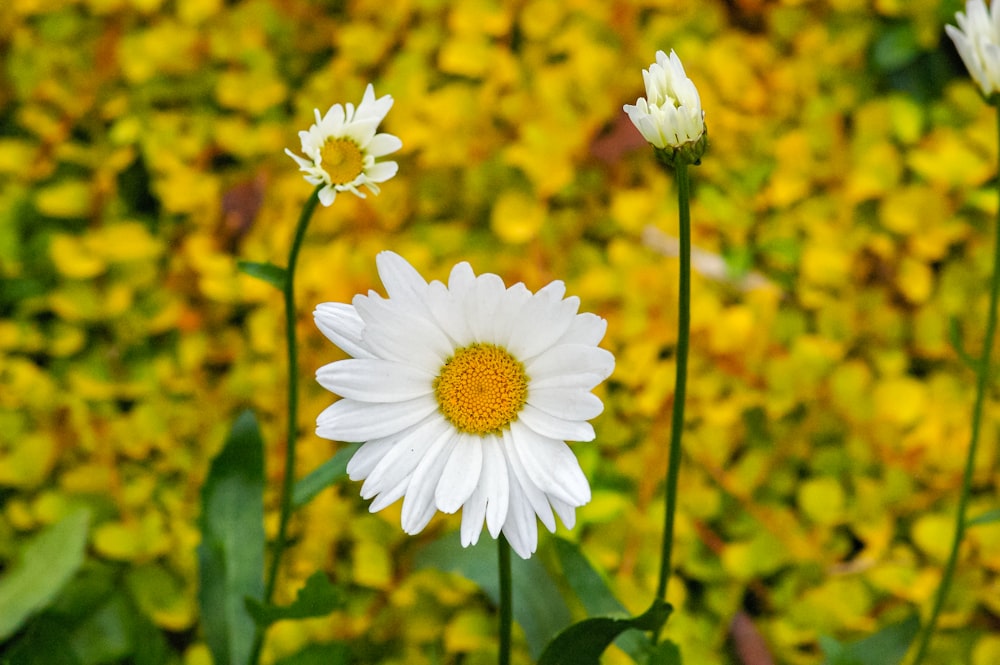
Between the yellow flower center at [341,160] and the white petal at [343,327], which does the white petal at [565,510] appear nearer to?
the white petal at [343,327]

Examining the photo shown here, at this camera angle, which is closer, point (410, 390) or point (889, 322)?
point (410, 390)

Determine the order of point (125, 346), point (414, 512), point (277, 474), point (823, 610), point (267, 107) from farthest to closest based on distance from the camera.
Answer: point (267, 107), point (125, 346), point (277, 474), point (823, 610), point (414, 512)

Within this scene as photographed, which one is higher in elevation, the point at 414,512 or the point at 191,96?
the point at 191,96

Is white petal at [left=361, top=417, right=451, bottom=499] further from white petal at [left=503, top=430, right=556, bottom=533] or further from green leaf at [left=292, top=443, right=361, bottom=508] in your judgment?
green leaf at [left=292, top=443, right=361, bottom=508]

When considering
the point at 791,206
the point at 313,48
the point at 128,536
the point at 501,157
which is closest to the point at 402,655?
the point at 128,536

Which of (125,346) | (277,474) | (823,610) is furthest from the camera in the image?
(125,346)

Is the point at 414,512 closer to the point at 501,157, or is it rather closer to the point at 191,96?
the point at 501,157

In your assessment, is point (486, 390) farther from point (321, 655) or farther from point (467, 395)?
point (321, 655)

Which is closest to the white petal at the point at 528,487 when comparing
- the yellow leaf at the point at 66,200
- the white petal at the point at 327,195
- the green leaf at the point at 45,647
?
the white petal at the point at 327,195
